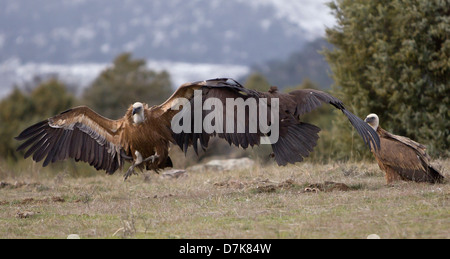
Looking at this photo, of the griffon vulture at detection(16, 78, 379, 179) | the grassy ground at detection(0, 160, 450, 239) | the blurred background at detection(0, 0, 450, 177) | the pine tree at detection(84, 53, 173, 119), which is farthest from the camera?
the pine tree at detection(84, 53, 173, 119)

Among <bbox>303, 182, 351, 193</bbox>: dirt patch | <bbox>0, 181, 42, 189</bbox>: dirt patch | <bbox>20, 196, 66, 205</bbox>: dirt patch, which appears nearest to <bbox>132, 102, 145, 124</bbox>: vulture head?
<bbox>20, 196, 66, 205</bbox>: dirt patch

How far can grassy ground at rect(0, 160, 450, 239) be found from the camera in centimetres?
578

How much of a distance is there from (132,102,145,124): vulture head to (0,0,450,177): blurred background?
142 centimetres

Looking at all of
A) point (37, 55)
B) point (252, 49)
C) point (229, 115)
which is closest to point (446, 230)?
point (229, 115)

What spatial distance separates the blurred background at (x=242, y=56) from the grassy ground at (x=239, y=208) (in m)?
2.00

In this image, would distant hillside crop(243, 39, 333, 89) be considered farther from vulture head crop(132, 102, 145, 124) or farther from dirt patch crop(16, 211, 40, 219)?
dirt patch crop(16, 211, 40, 219)

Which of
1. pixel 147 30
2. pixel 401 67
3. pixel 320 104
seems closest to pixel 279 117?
pixel 320 104

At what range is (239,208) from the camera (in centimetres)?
715

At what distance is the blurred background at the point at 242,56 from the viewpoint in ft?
50.0

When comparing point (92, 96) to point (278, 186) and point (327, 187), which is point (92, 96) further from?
point (327, 187)

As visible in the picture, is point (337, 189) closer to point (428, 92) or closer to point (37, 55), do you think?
point (428, 92)

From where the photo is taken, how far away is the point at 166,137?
884cm

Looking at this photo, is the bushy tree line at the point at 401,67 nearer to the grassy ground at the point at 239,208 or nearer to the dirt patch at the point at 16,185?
the grassy ground at the point at 239,208

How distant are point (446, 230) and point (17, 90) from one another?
37263 millimetres
